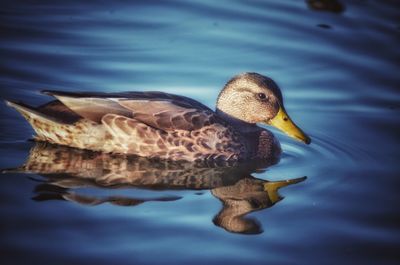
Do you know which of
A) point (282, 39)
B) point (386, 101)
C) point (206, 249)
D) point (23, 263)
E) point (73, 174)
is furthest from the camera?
point (282, 39)

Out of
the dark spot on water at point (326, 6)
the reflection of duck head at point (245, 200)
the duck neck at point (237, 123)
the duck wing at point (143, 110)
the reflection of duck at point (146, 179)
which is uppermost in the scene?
the dark spot on water at point (326, 6)

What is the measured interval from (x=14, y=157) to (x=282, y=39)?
616cm

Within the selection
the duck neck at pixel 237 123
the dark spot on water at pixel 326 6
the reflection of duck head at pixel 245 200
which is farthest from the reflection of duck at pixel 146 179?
the dark spot on water at pixel 326 6

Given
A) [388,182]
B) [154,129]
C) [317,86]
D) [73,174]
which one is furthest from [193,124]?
[317,86]

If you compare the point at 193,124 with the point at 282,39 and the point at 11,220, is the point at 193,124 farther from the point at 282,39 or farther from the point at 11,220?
the point at 282,39

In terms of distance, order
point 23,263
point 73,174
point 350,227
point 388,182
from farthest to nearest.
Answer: point 388,182, point 73,174, point 350,227, point 23,263

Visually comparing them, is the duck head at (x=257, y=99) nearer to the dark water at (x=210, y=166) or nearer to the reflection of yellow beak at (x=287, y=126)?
the reflection of yellow beak at (x=287, y=126)

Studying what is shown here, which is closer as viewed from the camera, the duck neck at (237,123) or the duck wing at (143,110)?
the duck wing at (143,110)

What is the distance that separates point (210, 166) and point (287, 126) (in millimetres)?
1096

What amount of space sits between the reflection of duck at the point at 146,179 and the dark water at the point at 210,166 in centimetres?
2

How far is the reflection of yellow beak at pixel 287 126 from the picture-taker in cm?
817

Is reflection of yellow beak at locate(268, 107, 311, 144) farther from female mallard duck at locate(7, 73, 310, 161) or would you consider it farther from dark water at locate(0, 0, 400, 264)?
female mallard duck at locate(7, 73, 310, 161)

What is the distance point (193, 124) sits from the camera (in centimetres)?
767

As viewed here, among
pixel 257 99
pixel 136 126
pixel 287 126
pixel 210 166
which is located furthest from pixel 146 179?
pixel 287 126
